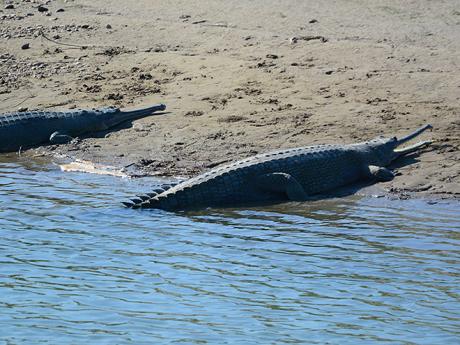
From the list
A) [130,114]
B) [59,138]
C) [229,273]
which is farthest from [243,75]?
[229,273]

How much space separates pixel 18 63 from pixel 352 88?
216 inches

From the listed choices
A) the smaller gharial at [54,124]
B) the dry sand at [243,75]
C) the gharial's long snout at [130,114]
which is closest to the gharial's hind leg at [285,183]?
the dry sand at [243,75]

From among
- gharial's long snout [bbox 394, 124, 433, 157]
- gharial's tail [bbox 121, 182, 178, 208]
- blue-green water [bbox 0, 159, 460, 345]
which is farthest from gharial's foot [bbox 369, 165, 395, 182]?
gharial's tail [bbox 121, 182, 178, 208]

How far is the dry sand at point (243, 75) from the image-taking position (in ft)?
36.4

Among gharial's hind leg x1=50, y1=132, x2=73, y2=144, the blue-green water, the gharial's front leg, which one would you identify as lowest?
the blue-green water

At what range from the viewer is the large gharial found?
31.5ft

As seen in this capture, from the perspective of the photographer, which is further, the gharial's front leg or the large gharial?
the gharial's front leg

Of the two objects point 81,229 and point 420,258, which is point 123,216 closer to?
point 81,229

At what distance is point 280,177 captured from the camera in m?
9.77

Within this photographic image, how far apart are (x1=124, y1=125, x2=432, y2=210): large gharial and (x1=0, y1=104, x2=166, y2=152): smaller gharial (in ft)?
9.94

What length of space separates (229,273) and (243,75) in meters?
5.46

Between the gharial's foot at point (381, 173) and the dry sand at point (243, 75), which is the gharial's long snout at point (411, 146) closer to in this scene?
the dry sand at point (243, 75)

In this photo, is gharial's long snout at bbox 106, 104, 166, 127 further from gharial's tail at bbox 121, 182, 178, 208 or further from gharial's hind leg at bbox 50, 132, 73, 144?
gharial's tail at bbox 121, 182, 178, 208

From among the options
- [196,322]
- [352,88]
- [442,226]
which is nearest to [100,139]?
[352,88]
